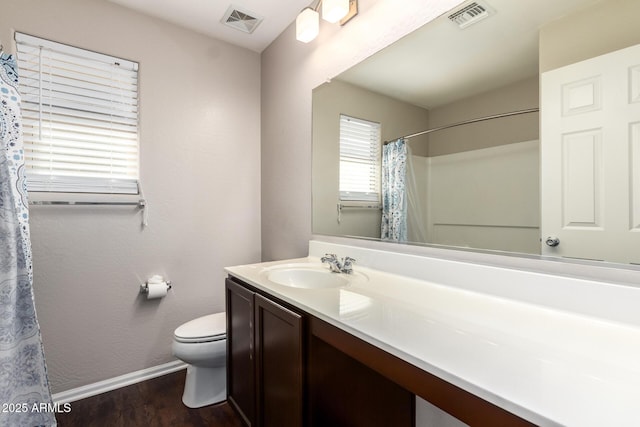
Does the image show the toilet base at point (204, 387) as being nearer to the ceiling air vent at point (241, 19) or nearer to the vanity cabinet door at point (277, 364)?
the vanity cabinet door at point (277, 364)

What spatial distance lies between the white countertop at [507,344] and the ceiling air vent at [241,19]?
6.07ft

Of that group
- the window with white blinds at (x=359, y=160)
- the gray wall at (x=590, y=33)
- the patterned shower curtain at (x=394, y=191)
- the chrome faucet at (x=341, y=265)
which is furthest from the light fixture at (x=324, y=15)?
the chrome faucet at (x=341, y=265)

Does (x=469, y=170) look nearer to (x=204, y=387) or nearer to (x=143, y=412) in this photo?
(x=204, y=387)

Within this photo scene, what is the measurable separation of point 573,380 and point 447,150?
2.99 ft

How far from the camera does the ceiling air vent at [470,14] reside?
111cm

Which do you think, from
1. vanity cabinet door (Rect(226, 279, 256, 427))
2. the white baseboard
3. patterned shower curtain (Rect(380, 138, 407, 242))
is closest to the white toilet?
vanity cabinet door (Rect(226, 279, 256, 427))

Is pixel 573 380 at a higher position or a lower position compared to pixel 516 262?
lower

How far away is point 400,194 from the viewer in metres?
1.48

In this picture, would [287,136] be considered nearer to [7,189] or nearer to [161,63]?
[161,63]

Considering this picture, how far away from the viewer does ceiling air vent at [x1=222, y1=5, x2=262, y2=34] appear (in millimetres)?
1979

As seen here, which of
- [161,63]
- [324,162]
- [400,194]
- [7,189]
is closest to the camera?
[7,189]

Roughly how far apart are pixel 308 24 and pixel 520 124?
4.37 feet

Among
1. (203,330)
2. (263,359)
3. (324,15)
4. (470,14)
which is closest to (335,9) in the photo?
(324,15)

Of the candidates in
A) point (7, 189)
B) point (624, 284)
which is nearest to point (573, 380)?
point (624, 284)
